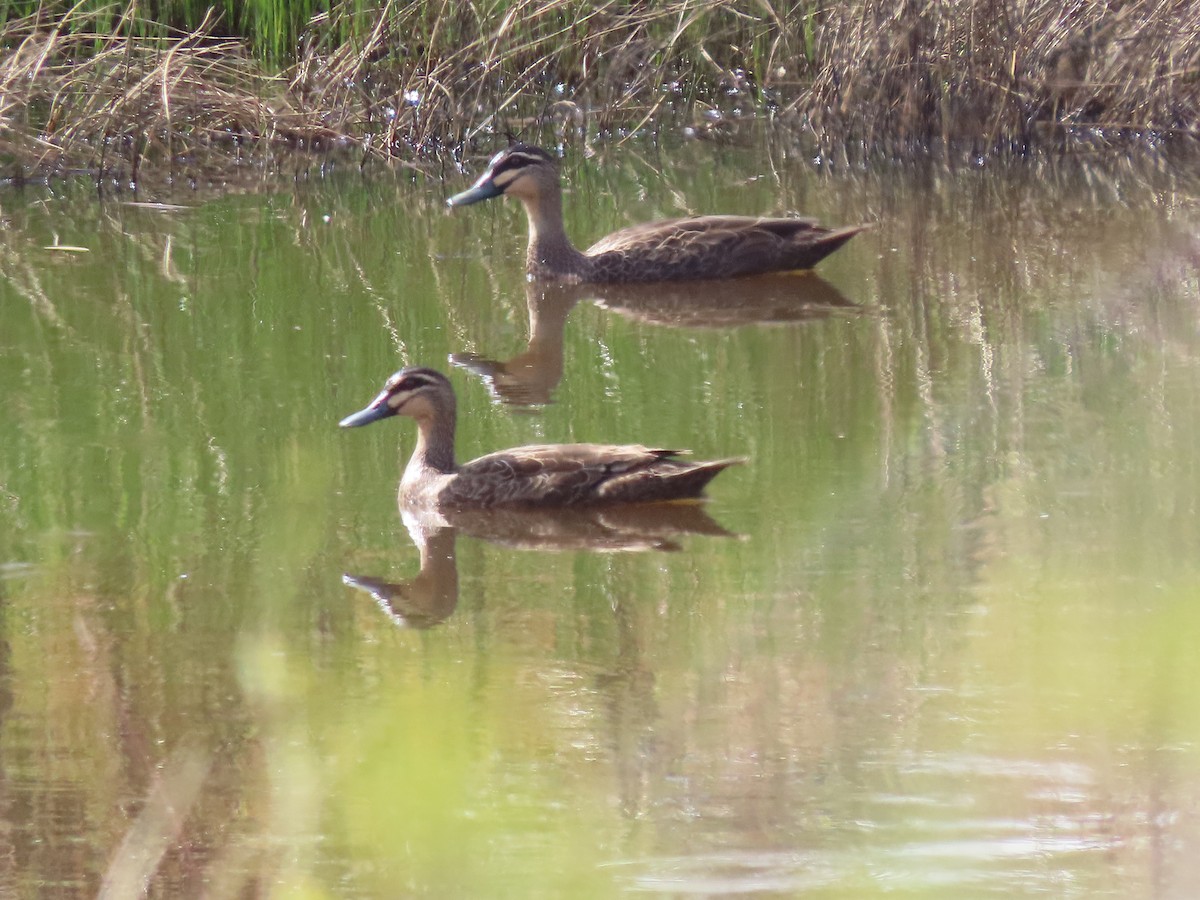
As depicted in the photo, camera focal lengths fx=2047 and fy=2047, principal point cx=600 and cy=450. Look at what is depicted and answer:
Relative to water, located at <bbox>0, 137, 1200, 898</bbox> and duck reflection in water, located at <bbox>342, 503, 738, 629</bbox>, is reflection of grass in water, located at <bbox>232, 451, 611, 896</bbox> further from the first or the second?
duck reflection in water, located at <bbox>342, 503, 738, 629</bbox>

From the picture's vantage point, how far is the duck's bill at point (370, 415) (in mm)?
7250

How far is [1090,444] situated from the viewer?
23.6 ft

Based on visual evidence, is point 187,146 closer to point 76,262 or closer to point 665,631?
point 76,262

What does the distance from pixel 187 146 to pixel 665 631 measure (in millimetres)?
8183

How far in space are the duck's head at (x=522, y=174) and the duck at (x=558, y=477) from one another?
389 centimetres

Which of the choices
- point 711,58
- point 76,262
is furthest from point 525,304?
point 711,58

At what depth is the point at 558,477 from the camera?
6.81m

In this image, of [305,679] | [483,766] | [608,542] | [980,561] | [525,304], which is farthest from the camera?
[525,304]

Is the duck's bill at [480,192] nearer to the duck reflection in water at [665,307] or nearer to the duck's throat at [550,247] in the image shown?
the duck's throat at [550,247]

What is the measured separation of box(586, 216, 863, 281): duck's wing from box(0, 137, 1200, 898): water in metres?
0.24

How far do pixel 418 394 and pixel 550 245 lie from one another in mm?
3503

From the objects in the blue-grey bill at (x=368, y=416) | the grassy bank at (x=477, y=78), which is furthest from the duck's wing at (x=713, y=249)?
the blue-grey bill at (x=368, y=416)

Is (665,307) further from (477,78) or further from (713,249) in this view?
(477,78)

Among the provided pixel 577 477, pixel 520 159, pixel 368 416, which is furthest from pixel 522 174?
pixel 577 477
